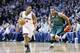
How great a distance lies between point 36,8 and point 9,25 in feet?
9.47

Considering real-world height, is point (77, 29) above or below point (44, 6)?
below

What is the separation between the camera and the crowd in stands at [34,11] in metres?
19.6

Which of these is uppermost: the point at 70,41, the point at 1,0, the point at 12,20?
the point at 1,0

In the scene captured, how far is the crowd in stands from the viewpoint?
19.6 m

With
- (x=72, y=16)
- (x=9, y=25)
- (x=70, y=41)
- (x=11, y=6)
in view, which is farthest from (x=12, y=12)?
(x=70, y=41)

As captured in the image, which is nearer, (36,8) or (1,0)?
(36,8)

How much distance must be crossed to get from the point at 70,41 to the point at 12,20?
18.2 ft

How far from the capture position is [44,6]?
2244 centimetres

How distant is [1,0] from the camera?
24.0 metres

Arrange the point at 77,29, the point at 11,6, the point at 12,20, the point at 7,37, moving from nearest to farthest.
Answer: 1. the point at 77,29
2. the point at 7,37
3. the point at 12,20
4. the point at 11,6

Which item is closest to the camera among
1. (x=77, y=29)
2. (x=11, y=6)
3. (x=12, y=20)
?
(x=77, y=29)

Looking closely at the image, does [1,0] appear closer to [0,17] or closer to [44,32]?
[0,17]

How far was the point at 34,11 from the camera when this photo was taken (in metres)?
21.9

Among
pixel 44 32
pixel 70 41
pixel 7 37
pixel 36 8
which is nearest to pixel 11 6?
pixel 36 8
